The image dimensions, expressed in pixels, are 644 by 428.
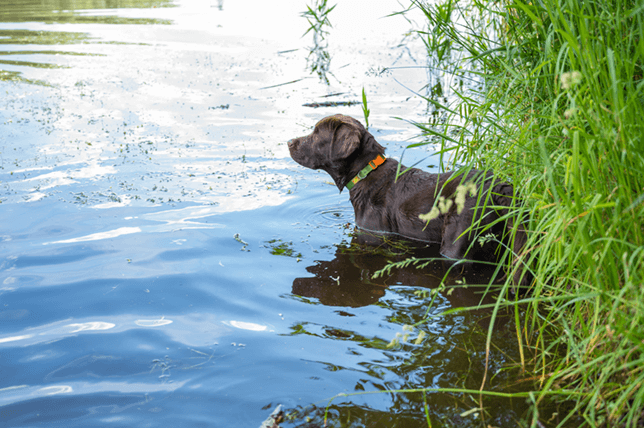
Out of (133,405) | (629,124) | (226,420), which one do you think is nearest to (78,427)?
(133,405)

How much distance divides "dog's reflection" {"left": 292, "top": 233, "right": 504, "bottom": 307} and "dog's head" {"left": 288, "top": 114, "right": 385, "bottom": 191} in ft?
2.75

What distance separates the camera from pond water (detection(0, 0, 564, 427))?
2812mm

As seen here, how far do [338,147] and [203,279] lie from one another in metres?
1.99

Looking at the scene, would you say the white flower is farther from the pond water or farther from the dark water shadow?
the dark water shadow

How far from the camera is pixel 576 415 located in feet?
8.23

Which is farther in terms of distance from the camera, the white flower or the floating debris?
the floating debris

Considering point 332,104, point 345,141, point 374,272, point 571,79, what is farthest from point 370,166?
point 332,104

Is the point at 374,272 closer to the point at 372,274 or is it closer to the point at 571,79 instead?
the point at 372,274

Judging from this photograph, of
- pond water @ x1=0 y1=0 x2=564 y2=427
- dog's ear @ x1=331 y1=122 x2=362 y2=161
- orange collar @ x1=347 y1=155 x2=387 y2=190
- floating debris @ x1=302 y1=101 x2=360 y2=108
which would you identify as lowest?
pond water @ x1=0 y1=0 x2=564 y2=427

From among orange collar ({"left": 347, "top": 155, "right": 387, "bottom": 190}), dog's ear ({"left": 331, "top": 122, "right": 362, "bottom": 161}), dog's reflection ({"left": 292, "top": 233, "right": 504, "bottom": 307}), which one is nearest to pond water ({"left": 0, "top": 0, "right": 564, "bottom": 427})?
dog's reflection ({"left": 292, "top": 233, "right": 504, "bottom": 307})

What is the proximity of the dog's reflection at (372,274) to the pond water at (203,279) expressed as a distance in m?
0.02

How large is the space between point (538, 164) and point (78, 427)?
9.08 feet

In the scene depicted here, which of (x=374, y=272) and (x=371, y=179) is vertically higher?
(x=371, y=179)

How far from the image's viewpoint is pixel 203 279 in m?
4.29
